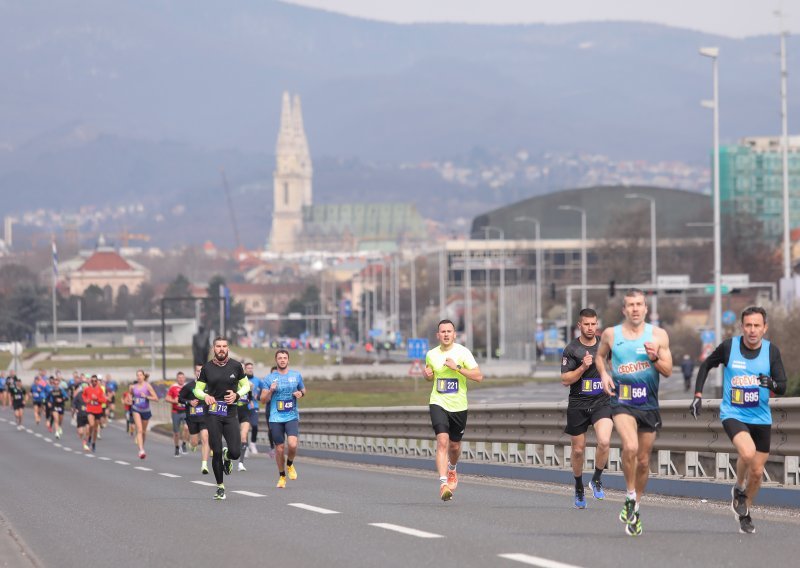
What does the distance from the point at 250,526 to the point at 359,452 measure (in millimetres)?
19863

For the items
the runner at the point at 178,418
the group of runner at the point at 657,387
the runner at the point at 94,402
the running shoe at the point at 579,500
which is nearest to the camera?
the group of runner at the point at 657,387

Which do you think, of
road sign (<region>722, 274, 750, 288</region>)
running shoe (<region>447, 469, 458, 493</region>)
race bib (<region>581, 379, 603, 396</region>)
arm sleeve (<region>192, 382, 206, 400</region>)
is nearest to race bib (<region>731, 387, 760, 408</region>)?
race bib (<region>581, 379, 603, 396</region>)

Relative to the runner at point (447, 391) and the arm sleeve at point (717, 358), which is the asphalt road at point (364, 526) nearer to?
the runner at point (447, 391)

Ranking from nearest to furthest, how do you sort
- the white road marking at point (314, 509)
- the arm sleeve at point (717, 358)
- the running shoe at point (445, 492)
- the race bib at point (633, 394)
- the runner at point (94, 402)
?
1. the arm sleeve at point (717, 358)
2. the race bib at point (633, 394)
3. the white road marking at point (314, 509)
4. the running shoe at point (445, 492)
5. the runner at point (94, 402)

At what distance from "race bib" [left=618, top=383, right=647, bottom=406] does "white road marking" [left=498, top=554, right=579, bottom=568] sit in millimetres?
2238

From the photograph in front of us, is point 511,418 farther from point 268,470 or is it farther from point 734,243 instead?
point 734,243

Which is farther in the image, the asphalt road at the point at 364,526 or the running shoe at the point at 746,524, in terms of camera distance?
the running shoe at the point at 746,524

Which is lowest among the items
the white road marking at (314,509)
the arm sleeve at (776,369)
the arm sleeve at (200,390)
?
the white road marking at (314,509)

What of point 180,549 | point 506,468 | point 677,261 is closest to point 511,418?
point 506,468

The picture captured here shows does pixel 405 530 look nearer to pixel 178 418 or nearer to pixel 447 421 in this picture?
pixel 447 421

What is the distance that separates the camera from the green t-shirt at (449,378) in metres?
19.2

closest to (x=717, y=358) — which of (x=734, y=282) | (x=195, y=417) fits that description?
(x=195, y=417)

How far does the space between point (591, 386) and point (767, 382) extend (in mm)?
3640

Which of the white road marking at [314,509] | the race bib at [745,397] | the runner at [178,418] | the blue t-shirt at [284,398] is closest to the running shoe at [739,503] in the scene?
the race bib at [745,397]
